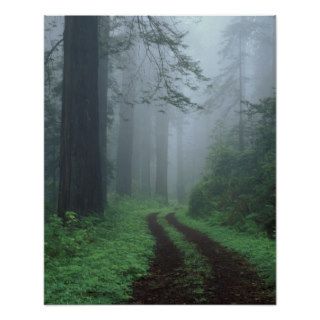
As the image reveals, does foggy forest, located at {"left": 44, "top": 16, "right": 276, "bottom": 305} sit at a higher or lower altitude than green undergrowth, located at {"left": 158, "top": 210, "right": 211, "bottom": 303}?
higher

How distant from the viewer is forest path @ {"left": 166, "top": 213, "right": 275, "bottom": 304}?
6.25 metres

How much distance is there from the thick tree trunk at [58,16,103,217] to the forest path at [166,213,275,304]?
300 cm

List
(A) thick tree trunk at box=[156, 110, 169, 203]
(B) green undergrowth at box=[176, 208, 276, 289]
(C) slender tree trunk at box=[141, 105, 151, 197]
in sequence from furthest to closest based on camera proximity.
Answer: (A) thick tree trunk at box=[156, 110, 169, 203]
(C) slender tree trunk at box=[141, 105, 151, 197]
(B) green undergrowth at box=[176, 208, 276, 289]

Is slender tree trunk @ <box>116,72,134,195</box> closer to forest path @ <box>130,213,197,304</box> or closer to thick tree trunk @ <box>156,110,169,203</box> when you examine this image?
thick tree trunk @ <box>156,110,169,203</box>

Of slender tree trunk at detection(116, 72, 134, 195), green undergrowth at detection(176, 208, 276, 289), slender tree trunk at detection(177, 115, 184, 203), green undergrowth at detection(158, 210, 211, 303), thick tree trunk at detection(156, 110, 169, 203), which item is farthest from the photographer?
thick tree trunk at detection(156, 110, 169, 203)

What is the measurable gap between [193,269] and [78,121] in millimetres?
4107

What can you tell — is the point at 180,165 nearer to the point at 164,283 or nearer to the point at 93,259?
the point at 93,259

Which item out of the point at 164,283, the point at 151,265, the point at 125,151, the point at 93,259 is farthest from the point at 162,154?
the point at 164,283

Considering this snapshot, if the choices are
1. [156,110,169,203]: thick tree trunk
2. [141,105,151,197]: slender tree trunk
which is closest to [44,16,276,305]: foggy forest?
[141,105,151,197]: slender tree trunk

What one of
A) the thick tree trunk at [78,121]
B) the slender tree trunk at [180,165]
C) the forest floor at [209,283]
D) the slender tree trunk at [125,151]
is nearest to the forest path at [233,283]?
the forest floor at [209,283]

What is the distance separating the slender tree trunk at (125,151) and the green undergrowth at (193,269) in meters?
5.91

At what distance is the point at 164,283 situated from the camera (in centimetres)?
664
